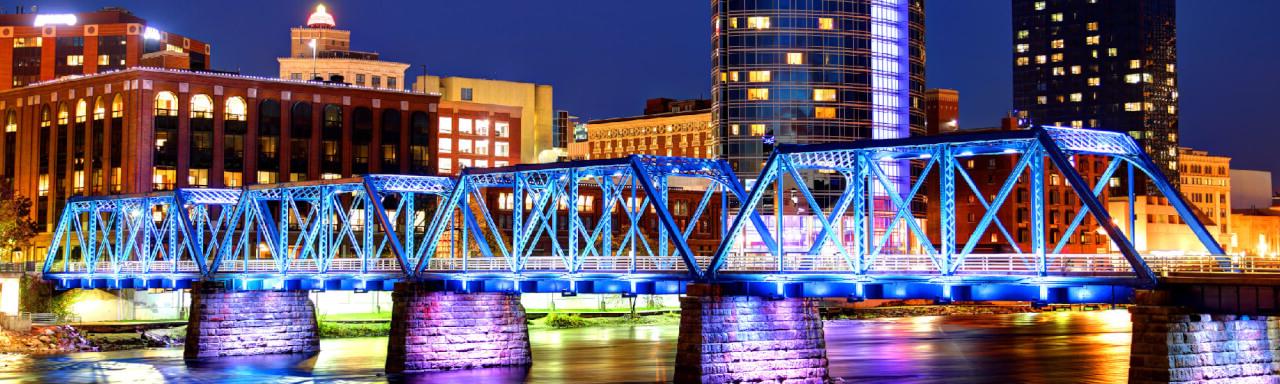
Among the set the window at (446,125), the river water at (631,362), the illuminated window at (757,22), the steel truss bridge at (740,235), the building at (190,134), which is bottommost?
the river water at (631,362)

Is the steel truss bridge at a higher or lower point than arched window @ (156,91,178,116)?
lower

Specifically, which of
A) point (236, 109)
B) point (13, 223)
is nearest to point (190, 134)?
point (236, 109)

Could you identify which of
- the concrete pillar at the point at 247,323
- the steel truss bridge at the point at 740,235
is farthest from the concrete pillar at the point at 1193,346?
the concrete pillar at the point at 247,323

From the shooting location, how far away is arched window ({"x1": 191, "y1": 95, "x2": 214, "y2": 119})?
6009 inches

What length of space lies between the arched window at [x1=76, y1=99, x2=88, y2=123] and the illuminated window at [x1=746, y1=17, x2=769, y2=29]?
2663 inches

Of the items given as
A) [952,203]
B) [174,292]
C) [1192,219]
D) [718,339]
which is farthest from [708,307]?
[174,292]

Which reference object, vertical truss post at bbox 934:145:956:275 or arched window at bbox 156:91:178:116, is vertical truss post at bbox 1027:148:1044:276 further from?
arched window at bbox 156:91:178:116

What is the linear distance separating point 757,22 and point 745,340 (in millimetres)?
111134

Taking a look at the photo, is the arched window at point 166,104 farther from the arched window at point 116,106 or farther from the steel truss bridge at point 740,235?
the steel truss bridge at point 740,235

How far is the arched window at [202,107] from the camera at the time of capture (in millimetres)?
152625

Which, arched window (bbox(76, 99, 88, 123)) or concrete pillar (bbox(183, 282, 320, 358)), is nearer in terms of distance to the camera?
concrete pillar (bbox(183, 282, 320, 358))

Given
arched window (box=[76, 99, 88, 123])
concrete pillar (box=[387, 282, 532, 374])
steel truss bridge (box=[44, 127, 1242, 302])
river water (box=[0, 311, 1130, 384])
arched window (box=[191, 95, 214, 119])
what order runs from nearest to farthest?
steel truss bridge (box=[44, 127, 1242, 302])
concrete pillar (box=[387, 282, 532, 374])
river water (box=[0, 311, 1130, 384])
arched window (box=[191, 95, 214, 119])
arched window (box=[76, 99, 88, 123])

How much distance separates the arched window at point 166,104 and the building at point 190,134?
0.44ft

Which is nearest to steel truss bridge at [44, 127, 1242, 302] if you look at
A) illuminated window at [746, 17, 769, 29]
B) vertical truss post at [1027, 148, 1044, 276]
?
vertical truss post at [1027, 148, 1044, 276]
